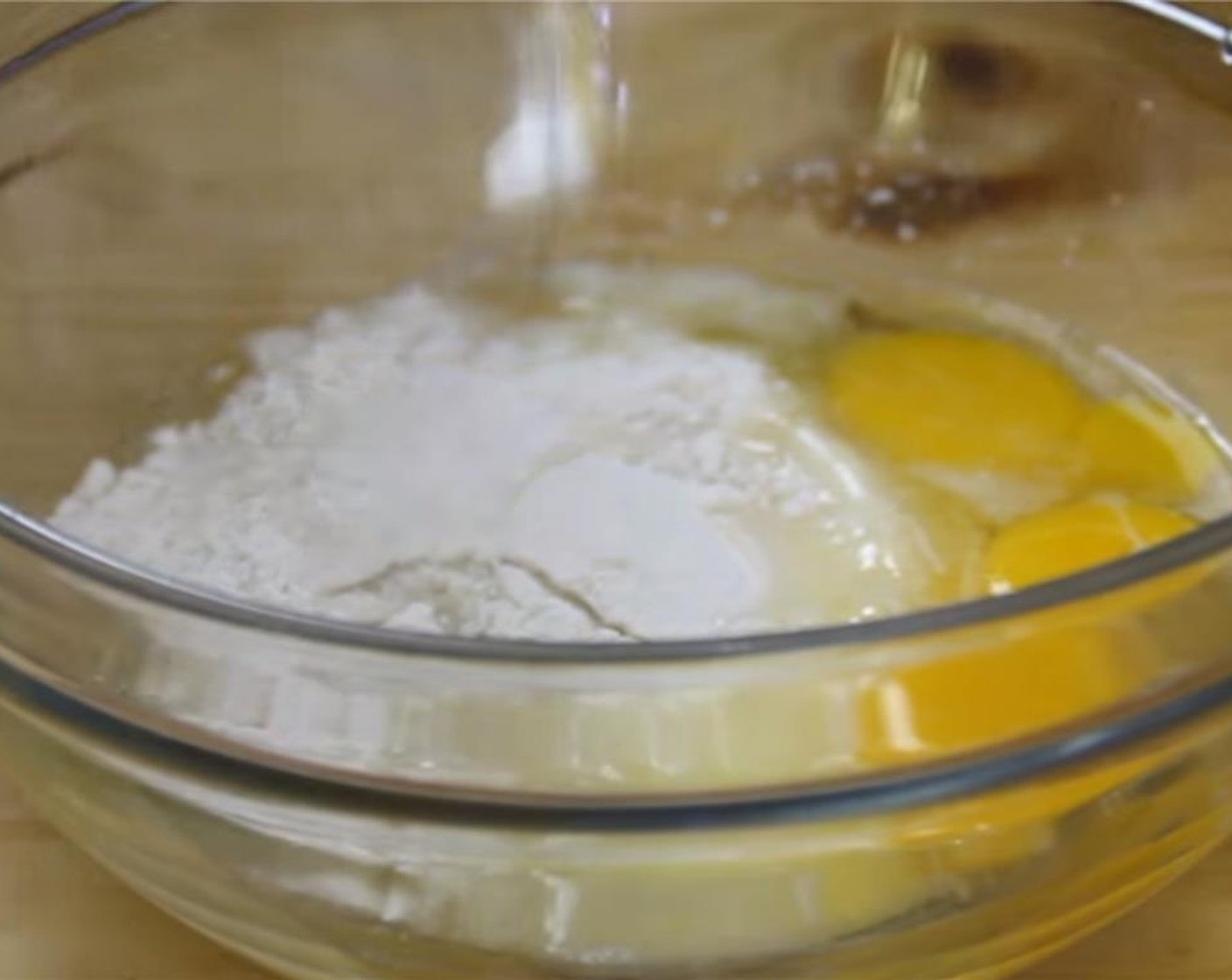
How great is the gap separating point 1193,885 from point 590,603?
30cm

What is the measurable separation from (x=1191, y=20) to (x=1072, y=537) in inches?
12.9

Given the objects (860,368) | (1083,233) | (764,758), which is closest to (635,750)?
(764,758)

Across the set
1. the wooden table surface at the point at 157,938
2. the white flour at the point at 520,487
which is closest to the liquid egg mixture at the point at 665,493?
the white flour at the point at 520,487

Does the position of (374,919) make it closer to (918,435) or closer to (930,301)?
(918,435)

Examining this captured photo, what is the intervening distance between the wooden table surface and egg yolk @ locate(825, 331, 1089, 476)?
0.29 metres

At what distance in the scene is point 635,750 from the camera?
0.58 meters

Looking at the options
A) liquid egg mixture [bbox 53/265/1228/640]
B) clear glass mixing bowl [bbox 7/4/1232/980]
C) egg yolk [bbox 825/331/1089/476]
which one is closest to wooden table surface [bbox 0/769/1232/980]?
clear glass mixing bowl [bbox 7/4/1232/980]

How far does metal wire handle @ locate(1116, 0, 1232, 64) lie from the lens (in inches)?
40.7

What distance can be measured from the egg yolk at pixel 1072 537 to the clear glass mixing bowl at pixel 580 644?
5.4 inches

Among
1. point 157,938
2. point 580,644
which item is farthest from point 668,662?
point 157,938

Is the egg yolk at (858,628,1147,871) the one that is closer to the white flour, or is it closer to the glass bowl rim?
the glass bowl rim

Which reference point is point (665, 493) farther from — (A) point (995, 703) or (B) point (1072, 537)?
(A) point (995, 703)

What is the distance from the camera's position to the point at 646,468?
982 millimetres

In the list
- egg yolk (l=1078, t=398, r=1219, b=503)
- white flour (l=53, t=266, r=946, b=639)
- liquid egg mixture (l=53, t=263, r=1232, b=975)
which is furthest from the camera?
egg yolk (l=1078, t=398, r=1219, b=503)
